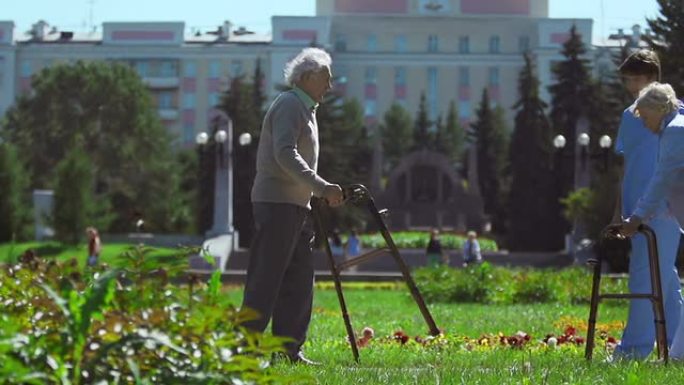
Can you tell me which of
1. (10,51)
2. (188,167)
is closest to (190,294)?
(188,167)

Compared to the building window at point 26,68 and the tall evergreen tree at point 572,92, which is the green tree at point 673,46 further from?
the building window at point 26,68

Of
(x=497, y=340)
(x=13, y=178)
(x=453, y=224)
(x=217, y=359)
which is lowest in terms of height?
(x=453, y=224)

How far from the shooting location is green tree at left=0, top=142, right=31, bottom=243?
52344 millimetres

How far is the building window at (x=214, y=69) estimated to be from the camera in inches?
3836

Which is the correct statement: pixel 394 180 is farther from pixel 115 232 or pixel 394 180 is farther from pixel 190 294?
pixel 190 294

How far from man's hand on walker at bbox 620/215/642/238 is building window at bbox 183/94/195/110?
9179cm

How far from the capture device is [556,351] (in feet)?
28.4

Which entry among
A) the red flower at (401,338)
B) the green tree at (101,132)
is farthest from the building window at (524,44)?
→ the red flower at (401,338)

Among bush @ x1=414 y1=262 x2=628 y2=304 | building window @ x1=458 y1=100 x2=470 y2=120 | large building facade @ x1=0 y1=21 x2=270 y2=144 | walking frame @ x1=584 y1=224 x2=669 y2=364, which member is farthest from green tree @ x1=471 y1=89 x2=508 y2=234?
walking frame @ x1=584 y1=224 x2=669 y2=364

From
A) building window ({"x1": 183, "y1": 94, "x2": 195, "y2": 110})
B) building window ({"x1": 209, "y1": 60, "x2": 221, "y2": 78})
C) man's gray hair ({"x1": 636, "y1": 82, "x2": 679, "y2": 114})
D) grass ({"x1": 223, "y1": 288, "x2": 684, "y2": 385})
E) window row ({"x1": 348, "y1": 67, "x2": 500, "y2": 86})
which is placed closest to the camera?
grass ({"x1": 223, "y1": 288, "x2": 684, "y2": 385})

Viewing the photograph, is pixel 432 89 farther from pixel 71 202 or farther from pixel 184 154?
pixel 71 202

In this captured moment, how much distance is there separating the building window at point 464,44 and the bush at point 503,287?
8142 cm

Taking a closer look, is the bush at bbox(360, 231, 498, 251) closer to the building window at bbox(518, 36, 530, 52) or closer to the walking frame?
the walking frame

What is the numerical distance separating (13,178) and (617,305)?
38282mm
